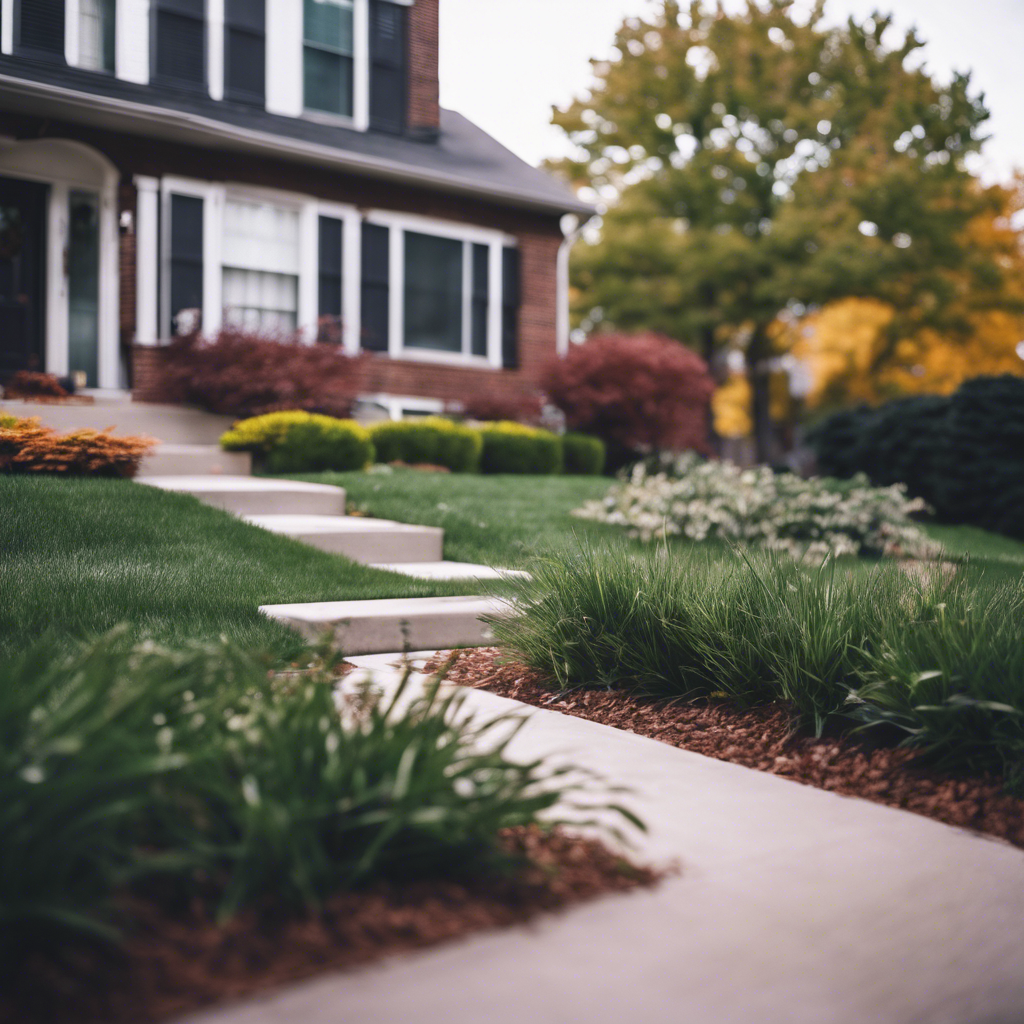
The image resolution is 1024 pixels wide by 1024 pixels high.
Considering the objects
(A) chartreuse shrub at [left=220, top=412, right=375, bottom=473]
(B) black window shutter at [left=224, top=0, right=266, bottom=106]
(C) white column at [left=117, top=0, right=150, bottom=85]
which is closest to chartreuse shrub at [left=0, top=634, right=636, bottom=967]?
(A) chartreuse shrub at [left=220, top=412, right=375, bottom=473]

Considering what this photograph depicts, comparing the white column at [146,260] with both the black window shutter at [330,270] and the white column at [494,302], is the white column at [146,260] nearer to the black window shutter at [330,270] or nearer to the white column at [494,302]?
the black window shutter at [330,270]

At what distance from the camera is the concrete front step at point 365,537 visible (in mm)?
6250

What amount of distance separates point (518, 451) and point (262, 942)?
30.2 feet

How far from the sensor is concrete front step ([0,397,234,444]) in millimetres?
9172

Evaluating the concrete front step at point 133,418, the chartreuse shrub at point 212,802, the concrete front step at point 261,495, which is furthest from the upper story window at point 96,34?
the chartreuse shrub at point 212,802

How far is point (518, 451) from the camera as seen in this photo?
1090 cm

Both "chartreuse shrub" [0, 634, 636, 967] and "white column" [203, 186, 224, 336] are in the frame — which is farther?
"white column" [203, 186, 224, 336]

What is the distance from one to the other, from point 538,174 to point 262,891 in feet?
45.4

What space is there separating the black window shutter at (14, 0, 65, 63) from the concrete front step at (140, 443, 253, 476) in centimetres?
469

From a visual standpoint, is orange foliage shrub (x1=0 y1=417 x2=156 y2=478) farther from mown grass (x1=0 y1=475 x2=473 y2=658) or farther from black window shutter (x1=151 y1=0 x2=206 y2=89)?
black window shutter (x1=151 y1=0 x2=206 y2=89)

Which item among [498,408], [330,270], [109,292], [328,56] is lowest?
[498,408]

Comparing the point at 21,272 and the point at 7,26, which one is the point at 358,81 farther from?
the point at 21,272

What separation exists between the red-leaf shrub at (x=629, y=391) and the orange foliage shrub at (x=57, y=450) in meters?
6.31

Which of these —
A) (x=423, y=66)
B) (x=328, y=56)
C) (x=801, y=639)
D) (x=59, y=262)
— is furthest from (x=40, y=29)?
(x=801, y=639)
